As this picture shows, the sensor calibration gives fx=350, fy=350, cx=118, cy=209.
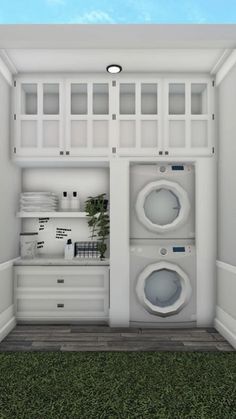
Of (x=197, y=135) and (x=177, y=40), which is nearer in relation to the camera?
(x=177, y=40)

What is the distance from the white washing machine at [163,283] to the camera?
3361 millimetres

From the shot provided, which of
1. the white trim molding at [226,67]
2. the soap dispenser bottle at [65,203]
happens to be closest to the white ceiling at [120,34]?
the white trim molding at [226,67]

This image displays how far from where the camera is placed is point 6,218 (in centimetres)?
339

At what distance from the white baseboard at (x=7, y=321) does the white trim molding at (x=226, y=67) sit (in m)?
2.98

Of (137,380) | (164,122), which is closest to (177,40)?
(164,122)

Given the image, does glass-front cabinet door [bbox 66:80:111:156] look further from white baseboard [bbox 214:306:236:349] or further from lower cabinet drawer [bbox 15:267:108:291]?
white baseboard [bbox 214:306:236:349]

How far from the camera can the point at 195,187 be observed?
347cm

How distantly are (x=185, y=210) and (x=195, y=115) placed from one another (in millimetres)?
944

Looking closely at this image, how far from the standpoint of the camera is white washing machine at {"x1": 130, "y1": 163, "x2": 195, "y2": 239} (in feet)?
11.3

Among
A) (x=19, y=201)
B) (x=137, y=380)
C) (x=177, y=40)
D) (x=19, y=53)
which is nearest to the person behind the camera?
(x=137, y=380)

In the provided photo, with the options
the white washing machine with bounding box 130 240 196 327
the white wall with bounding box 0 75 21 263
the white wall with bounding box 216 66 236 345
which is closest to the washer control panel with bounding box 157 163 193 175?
the white wall with bounding box 216 66 236 345

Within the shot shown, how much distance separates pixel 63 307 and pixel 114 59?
242cm

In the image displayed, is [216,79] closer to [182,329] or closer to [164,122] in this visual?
[164,122]

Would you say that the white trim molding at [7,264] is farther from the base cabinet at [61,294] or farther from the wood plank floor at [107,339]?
the wood plank floor at [107,339]
